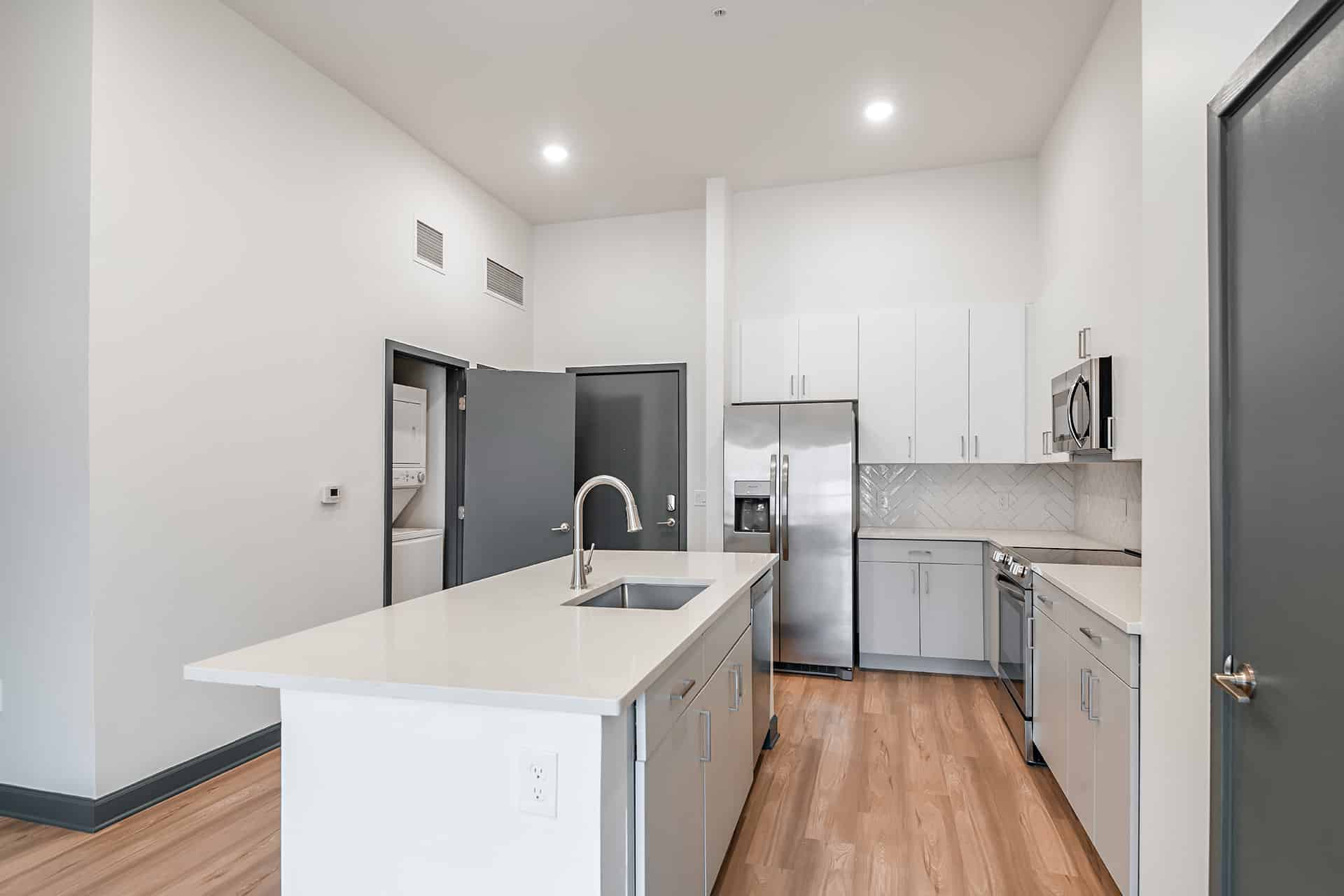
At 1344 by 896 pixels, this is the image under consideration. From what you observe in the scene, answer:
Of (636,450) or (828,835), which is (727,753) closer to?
(828,835)

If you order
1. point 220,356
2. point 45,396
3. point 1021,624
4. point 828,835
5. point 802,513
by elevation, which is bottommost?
point 828,835

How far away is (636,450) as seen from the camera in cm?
530

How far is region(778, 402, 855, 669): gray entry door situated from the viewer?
4.28m

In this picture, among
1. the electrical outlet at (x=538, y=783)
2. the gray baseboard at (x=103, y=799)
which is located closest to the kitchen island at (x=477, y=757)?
the electrical outlet at (x=538, y=783)

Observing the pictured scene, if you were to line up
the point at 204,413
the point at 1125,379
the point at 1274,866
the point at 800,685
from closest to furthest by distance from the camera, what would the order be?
1. the point at 1274,866
2. the point at 1125,379
3. the point at 204,413
4. the point at 800,685

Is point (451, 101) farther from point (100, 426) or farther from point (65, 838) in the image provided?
point (65, 838)

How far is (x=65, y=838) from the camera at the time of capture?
8.00 ft

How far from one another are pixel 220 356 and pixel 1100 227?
3.60 metres

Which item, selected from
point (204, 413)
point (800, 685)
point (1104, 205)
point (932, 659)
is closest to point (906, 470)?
point (932, 659)

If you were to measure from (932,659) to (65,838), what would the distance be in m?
4.10

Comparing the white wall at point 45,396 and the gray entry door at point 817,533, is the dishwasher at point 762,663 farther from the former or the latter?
the white wall at point 45,396

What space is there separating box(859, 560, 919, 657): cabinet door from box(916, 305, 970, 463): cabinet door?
2.32ft

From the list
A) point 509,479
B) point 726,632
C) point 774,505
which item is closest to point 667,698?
point 726,632

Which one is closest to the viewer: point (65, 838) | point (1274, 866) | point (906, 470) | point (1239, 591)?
point (1274, 866)
